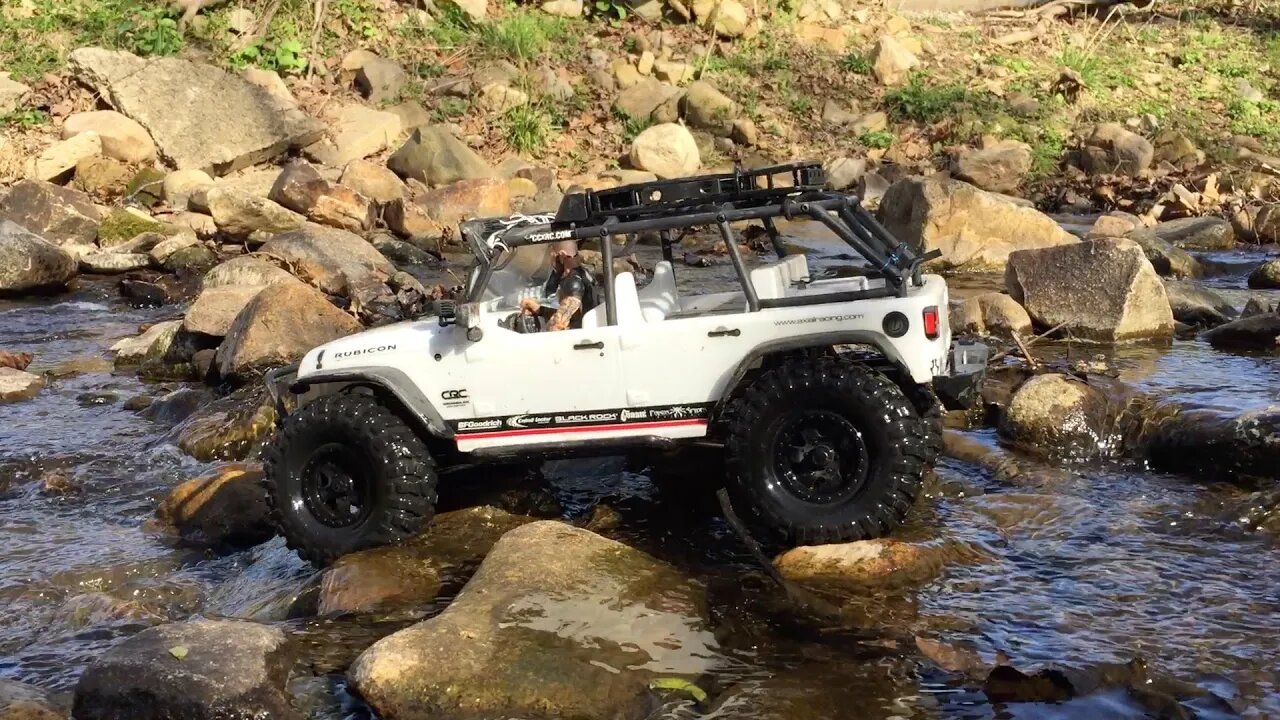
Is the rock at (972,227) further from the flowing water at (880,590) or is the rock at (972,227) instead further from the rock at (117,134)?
the rock at (117,134)

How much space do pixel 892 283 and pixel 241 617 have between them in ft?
13.1

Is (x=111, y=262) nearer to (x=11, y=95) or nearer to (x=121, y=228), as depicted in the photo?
(x=121, y=228)

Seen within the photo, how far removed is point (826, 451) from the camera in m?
7.22

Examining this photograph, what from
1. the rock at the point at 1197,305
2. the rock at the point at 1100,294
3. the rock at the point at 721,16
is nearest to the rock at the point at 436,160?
the rock at the point at 721,16

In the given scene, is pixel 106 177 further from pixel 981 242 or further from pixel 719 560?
pixel 719 560

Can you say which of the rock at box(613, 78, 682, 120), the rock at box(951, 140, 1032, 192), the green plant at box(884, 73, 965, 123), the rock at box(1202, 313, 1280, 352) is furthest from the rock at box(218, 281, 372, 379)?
the green plant at box(884, 73, 965, 123)

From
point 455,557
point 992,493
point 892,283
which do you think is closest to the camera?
point 892,283

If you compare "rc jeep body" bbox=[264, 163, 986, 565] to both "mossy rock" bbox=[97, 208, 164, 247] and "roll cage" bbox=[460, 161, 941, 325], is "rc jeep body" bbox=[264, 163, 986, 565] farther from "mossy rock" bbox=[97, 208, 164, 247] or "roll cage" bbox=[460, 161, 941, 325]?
"mossy rock" bbox=[97, 208, 164, 247]

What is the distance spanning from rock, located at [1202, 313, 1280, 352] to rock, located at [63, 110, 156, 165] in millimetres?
15685

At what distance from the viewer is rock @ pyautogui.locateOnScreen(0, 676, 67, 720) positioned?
5965mm

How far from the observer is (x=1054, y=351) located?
1205 cm

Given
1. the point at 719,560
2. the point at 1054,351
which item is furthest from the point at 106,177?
the point at 719,560

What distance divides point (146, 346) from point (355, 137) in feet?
28.6

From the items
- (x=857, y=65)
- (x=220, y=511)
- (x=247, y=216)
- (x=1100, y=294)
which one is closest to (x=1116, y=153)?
(x=857, y=65)
